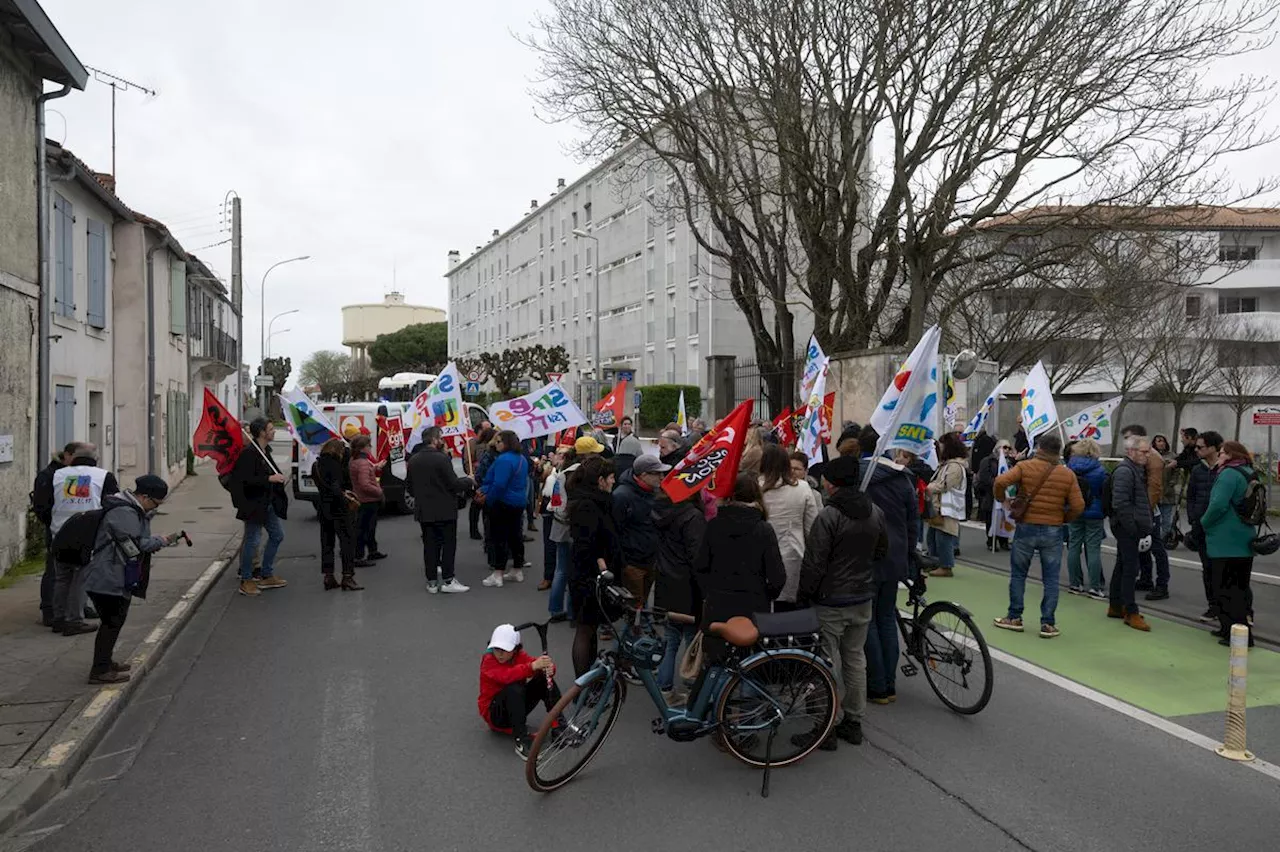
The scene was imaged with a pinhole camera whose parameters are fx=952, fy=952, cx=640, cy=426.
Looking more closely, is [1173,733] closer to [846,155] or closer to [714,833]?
[714,833]

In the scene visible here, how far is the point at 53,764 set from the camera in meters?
5.12

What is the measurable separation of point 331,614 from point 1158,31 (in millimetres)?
14774

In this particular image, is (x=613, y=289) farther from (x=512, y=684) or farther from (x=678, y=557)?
(x=512, y=684)

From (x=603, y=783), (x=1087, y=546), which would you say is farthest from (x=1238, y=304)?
(x=603, y=783)

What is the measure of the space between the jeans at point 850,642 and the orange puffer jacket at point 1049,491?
3.08 m

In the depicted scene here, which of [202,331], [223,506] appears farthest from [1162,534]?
[202,331]

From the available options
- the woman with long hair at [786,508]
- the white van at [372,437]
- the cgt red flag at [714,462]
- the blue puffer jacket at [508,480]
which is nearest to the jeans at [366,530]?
the blue puffer jacket at [508,480]

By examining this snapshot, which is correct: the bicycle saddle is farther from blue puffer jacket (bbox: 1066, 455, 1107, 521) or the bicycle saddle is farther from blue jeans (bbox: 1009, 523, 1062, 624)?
blue puffer jacket (bbox: 1066, 455, 1107, 521)

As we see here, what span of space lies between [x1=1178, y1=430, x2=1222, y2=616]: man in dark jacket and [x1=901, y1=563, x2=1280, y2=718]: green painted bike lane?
0.36m

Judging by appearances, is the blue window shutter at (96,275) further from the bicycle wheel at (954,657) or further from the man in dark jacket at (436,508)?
the bicycle wheel at (954,657)

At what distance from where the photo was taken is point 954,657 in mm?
6109

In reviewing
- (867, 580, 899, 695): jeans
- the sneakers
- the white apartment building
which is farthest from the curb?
the white apartment building

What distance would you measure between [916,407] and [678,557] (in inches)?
78.6

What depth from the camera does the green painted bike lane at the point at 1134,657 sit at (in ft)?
21.5
